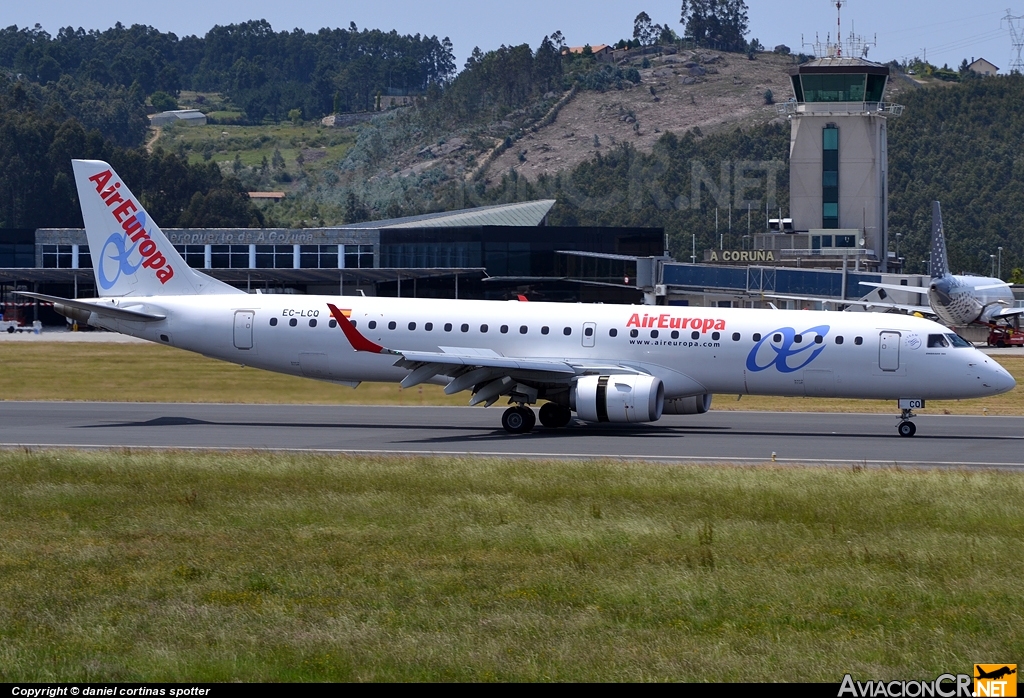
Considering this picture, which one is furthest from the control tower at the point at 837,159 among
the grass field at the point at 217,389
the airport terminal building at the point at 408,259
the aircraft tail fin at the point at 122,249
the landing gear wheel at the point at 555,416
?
the aircraft tail fin at the point at 122,249

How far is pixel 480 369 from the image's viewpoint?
2998 centimetres

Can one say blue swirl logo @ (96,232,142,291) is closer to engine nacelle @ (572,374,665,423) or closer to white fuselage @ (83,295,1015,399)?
white fuselage @ (83,295,1015,399)

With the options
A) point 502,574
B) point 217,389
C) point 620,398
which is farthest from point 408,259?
point 502,574

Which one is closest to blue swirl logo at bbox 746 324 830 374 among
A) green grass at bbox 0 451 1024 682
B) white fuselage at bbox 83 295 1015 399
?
white fuselage at bbox 83 295 1015 399

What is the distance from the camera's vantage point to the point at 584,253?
98.7 m

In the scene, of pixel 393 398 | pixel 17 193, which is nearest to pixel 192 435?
pixel 393 398

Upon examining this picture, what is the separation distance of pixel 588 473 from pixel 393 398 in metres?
12.9

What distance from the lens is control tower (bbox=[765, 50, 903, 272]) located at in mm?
114562

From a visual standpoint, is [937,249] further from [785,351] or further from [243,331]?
[243,331]

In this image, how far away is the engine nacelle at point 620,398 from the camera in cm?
2894

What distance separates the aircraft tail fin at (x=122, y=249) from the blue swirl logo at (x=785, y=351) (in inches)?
586

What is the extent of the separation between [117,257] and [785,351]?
1786cm

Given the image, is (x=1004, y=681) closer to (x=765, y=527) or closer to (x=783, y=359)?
(x=765, y=527)

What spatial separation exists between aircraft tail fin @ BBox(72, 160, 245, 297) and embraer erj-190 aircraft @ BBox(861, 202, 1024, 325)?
51198 millimetres
